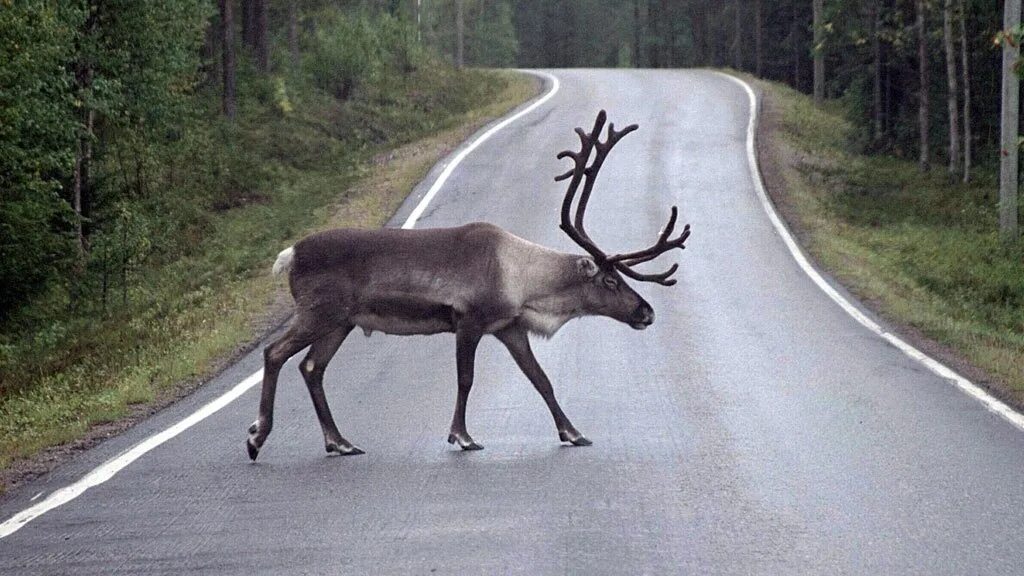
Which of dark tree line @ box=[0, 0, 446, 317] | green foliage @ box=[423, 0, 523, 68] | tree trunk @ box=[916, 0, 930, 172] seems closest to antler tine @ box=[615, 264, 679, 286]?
dark tree line @ box=[0, 0, 446, 317]

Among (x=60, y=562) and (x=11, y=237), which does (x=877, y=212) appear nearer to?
(x=11, y=237)

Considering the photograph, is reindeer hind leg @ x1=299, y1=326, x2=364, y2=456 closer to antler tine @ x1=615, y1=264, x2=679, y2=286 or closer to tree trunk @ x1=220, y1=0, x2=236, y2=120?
antler tine @ x1=615, y1=264, x2=679, y2=286

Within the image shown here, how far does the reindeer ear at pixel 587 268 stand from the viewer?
998 centimetres

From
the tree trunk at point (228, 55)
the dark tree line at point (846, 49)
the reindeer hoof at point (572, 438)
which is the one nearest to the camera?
the reindeer hoof at point (572, 438)

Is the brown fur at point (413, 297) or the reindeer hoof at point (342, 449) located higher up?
the brown fur at point (413, 297)

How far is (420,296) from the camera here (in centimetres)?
955

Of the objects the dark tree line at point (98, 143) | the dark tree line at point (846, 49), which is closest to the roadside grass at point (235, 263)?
the dark tree line at point (98, 143)

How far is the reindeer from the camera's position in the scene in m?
9.58

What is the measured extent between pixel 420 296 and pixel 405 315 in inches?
6.8

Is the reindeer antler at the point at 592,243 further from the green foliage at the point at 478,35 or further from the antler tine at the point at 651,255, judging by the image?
the green foliage at the point at 478,35

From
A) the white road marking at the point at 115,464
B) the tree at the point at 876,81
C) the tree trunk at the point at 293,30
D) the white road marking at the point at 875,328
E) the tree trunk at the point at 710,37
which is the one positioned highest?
the tree trunk at the point at 710,37

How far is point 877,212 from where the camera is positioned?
3006cm

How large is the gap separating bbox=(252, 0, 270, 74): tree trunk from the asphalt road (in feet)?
106

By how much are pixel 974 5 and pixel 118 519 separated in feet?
107
